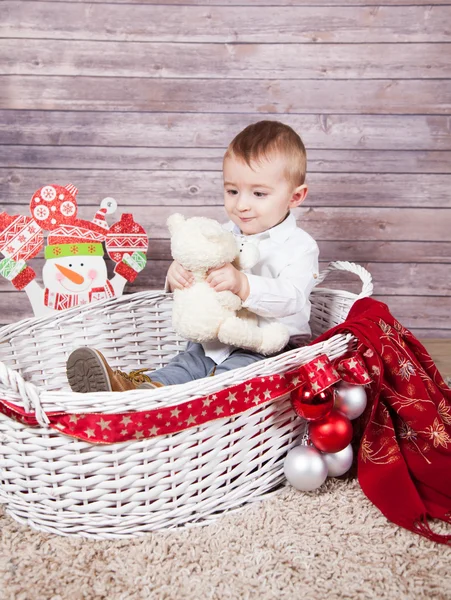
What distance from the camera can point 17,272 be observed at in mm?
1649

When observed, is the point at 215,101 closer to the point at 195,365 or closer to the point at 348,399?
the point at 195,365

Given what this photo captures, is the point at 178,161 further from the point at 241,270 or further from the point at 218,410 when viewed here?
the point at 218,410

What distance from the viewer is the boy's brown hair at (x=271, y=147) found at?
126cm

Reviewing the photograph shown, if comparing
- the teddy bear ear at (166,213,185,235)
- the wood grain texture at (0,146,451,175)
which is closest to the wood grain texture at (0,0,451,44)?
the wood grain texture at (0,146,451,175)

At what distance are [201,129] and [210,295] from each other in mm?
978

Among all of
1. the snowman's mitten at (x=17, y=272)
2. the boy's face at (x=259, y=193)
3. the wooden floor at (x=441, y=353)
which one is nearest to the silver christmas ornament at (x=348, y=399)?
the boy's face at (x=259, y=193)

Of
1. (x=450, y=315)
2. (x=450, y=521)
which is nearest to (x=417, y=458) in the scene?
(x=450, y=521)

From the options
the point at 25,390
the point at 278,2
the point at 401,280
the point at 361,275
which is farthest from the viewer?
the point at 401,280

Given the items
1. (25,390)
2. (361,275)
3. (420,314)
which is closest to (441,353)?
(420,314)

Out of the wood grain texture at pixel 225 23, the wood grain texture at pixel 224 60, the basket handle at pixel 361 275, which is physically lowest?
the basket handle at pixel 361 275

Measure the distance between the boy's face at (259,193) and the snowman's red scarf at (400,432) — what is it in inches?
11.3

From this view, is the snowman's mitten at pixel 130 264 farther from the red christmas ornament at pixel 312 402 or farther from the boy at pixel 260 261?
the red christmas ornament at pixel 312 402

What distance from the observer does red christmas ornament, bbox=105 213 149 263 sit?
1692 mm

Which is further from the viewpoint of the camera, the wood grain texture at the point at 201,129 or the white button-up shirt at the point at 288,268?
the wood grain texture at the point at 201,129
